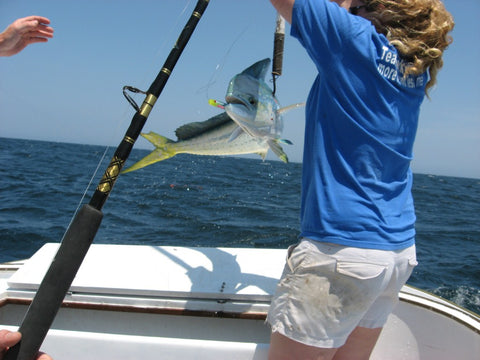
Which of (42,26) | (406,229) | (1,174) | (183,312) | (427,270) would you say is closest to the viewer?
(406,229)

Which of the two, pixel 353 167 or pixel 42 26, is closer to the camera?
pixel 353 167

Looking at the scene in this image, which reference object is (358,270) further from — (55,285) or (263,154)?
(55,285)

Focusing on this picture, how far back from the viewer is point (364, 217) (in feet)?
4.16

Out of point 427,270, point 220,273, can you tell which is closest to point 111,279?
point 220,273

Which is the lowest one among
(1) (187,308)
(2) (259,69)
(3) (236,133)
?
(1) (187,308)

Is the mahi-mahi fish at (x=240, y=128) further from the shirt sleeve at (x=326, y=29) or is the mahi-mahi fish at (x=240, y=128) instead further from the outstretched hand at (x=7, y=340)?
the outstretched hand at (x=7, y=340)

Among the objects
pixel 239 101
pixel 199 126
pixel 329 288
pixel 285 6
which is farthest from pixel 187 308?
pixel 285 6

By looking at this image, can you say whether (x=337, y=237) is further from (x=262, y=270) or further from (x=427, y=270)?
(x=427, y=270)

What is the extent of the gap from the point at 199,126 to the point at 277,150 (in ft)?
1.59

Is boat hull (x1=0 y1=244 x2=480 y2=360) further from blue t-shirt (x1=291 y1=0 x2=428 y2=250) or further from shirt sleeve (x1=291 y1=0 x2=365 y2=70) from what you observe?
shirt sleeve (x1=291 y1=0 x2=365 y2=70)

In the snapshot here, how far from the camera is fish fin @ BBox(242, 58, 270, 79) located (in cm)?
168

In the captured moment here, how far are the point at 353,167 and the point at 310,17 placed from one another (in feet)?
1.72

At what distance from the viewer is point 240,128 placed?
1.83 m

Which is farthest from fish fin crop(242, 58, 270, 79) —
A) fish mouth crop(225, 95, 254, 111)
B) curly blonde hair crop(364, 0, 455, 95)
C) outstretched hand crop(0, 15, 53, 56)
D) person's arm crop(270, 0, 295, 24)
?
outstretched hand crop(0, 15, 53, 56)
